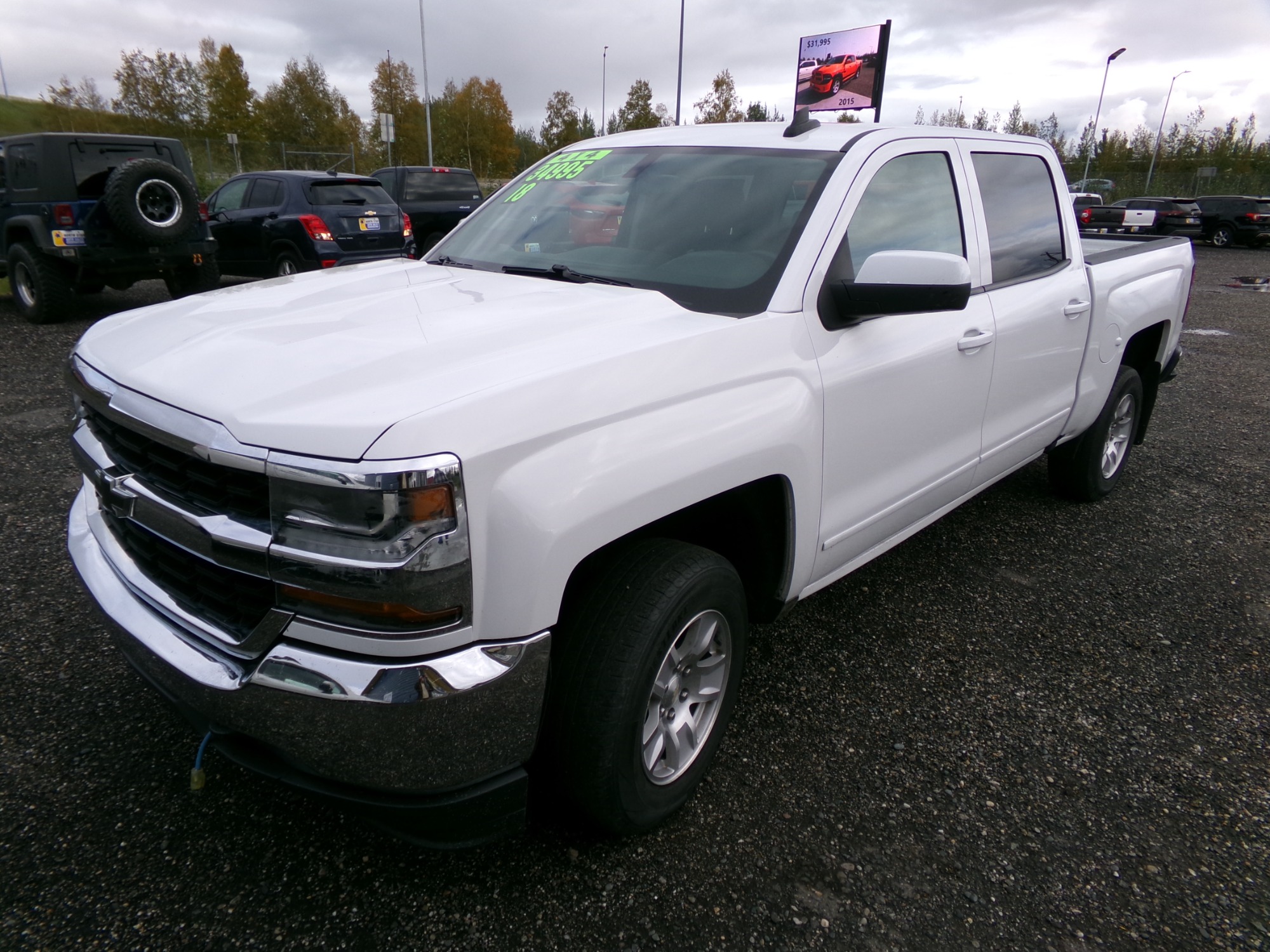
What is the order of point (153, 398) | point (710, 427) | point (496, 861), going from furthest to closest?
point (496, 861), point (710, 427), point (153, 398)

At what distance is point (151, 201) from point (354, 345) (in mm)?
8435

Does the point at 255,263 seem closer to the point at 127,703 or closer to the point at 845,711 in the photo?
the point at 127,703

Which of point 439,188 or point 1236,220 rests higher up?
point 439,188

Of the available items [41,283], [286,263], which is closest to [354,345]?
[41,283]

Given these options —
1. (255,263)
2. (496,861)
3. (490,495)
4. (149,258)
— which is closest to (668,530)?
→ (490,495)

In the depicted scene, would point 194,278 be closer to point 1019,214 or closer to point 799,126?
point 799,126

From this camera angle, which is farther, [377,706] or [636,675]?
[636,675]

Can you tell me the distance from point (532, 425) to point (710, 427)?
0.50m

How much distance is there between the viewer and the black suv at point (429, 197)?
42.8 feet

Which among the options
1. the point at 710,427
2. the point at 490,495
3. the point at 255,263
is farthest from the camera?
the point at 255,263

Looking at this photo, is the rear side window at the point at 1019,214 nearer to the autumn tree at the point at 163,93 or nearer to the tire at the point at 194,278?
the tire at the point at 194,278

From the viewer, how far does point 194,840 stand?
2.14 metres

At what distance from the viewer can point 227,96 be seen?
45.4m

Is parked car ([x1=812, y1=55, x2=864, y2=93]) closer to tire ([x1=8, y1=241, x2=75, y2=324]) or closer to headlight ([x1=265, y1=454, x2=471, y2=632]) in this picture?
tire ([x1=8, y1=241, x2=75, y2=324])
